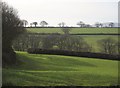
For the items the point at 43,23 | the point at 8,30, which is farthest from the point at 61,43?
the point at 8,30

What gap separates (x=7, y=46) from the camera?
3422cm

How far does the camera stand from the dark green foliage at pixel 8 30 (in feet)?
106

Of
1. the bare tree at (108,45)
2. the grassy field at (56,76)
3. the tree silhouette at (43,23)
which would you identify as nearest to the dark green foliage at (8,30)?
the grassy field at (56,76)

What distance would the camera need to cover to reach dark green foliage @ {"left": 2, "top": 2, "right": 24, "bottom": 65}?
32206mm

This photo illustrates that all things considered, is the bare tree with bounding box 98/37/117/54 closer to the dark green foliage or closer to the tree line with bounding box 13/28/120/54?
the tree line with bounding box 13/28/120/54

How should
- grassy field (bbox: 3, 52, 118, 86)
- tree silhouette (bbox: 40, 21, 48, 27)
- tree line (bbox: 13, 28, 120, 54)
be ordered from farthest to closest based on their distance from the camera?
tree silhouette (bbox: 40, 21, 48, 27), tree line (bbox: 13, 28, 120, 54), grassy field (bbox: 3, 52, 118, 86)

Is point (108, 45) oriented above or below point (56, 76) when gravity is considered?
below

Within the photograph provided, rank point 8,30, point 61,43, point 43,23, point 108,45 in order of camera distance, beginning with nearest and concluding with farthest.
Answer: point 8,30 → point 61,43 → point 108,45 → point 43,23

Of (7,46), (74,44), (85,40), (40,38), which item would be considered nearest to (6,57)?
(7,46)

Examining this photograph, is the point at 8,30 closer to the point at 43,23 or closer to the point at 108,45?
the point at 108,45

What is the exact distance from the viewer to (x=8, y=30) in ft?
110

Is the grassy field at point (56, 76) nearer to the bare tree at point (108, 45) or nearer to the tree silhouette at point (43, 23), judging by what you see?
the bare tree at point (108, 45)

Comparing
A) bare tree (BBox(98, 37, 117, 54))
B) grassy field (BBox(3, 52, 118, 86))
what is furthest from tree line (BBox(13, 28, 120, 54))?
grassy field (BBox(3, 52, 118, 86))

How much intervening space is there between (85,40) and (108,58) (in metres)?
20.8
